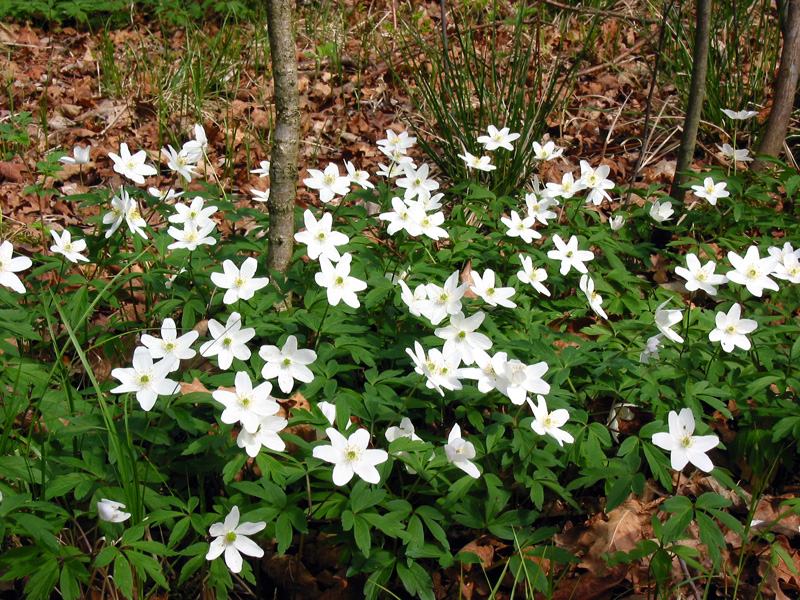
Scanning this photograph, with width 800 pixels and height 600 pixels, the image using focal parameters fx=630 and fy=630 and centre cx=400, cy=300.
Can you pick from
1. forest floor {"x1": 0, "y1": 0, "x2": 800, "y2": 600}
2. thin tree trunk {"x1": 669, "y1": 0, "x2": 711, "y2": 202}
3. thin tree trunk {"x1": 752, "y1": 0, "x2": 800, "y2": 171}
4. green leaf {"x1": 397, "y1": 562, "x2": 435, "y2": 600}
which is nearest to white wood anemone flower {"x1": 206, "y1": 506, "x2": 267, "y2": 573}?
green leaf {"x1": 397, "y1": 562, "x2": 435, "y2": 600}

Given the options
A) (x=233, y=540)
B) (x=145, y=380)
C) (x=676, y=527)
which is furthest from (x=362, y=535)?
(x=676, y=527)

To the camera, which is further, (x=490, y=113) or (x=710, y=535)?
(x=490, y=113)

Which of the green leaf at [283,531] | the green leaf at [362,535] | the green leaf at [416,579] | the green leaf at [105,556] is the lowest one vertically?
the green leaf at [416,579]

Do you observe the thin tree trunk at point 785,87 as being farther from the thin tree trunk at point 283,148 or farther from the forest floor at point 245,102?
the thin tree trunk at point 283,148

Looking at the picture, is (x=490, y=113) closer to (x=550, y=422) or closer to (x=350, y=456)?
(x=550, y=422)

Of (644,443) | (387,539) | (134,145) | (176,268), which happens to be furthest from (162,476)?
(134,145)

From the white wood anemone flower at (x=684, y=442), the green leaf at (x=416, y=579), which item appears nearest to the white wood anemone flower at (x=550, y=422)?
the white wood anemone flower at (x=684, y=442)

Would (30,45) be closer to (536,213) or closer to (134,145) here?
(134,145)

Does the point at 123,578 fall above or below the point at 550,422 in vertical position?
below
